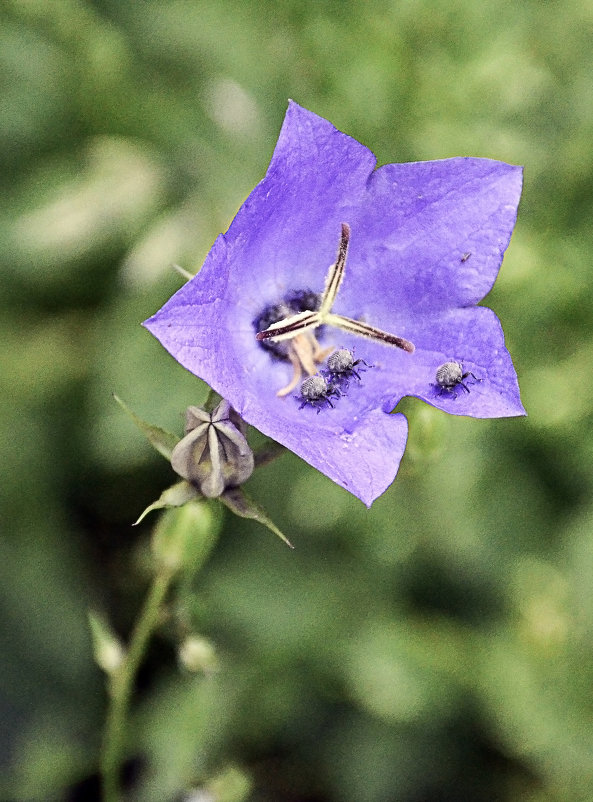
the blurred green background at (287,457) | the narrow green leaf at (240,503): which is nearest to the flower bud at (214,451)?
the narrow green leaf at (240,503)

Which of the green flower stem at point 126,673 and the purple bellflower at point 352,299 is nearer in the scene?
the purple bellflower at point 352,299

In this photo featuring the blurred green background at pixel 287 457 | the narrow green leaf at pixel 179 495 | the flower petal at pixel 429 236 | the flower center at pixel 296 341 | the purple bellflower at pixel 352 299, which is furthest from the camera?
the blurred green background at pixel 287 457

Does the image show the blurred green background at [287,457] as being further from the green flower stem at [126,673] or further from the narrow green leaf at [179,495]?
the narrow green leaf at [179,495]

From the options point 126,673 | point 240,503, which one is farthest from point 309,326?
point 126,673

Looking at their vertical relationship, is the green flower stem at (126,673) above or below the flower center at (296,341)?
below

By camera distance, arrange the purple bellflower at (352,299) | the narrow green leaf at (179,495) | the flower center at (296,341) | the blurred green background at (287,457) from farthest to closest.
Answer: the blurred green background at (287,457), the flower center at (296,341), the narrow green leaf at (179,495), the purple bellflower at (352,299)

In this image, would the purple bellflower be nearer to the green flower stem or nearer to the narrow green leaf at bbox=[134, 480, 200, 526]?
the narrow green leaf at bbox=[134, 480, 200, 526]
